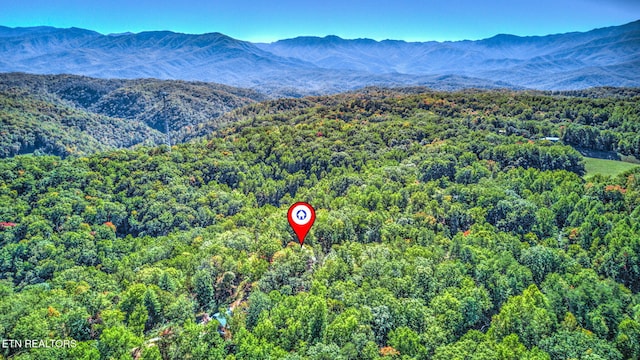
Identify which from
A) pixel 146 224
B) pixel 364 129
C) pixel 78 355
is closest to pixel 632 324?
pixel 78 355

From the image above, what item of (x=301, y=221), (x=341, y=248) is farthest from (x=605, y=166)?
(x=301, y=221)

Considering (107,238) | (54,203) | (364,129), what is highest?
(364,129)

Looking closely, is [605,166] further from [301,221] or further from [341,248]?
[301,221]

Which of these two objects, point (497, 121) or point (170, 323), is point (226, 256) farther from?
point (497, 121)

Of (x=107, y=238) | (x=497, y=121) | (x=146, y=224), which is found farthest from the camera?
(x=497, y=121)

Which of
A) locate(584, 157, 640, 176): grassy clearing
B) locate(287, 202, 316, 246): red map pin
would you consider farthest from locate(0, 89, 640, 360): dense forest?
locate(584, 157, 640, 176): grassy clearing

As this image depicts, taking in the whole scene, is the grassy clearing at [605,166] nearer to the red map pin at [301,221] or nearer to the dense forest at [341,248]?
the dense forest at [341,248]

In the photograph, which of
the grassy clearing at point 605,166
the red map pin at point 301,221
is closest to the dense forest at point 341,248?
the red map pin at point 301,221
